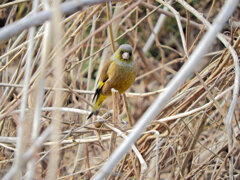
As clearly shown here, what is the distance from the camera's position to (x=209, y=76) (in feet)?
9.14

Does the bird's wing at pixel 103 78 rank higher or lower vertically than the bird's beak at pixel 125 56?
lower

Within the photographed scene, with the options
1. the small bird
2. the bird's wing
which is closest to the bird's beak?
the small bird

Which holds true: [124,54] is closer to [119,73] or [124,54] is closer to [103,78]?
[119,73]

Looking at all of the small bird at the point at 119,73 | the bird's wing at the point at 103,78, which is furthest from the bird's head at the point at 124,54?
the bird's wing at the point at 103,78

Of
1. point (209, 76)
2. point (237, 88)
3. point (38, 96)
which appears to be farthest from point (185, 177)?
point (38, 96)

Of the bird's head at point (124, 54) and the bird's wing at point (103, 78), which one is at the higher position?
the bird's head at point (124, 54)

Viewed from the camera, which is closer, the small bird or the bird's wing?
the small bird

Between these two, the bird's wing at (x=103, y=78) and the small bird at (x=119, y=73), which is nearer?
the small bird at (x=119, y=73)

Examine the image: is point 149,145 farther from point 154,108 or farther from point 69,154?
point 69,154

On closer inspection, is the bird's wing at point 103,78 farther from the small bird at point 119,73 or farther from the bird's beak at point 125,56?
the bird's beak at point 125,56

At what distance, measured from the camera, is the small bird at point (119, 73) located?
3611 mm

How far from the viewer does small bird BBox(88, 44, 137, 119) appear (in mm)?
3611

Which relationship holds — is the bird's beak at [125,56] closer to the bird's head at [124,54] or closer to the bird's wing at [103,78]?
the bird's head at [124,54]

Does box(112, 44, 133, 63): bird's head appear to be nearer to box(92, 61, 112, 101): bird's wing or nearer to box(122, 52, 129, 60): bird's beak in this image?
box(122, 52, 129, 60): bird's beak
